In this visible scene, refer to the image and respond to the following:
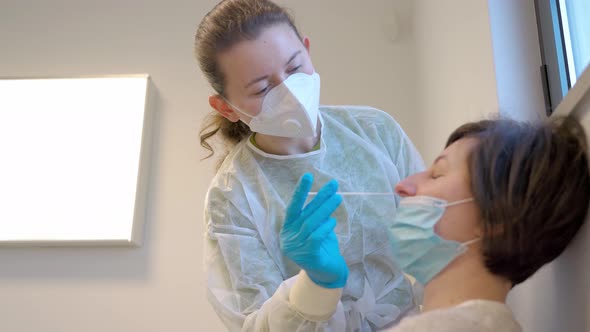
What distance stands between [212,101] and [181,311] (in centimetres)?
116

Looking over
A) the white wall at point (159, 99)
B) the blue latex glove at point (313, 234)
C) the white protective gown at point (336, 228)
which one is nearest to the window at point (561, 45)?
the white protective gown at point (336, 228)

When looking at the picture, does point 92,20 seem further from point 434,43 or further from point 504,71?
point 504,71

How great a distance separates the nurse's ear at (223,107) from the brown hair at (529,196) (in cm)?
69

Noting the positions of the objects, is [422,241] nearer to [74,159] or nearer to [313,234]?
[313,234]

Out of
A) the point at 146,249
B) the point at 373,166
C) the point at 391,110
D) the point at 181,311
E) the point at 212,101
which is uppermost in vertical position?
the point at 391,110

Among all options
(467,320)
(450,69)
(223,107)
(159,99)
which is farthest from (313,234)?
(159,99)

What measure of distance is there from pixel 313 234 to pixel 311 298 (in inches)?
6.4

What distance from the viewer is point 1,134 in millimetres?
2648

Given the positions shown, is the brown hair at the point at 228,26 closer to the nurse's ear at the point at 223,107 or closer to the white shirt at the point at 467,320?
the nurse's ear at the point at 223,107

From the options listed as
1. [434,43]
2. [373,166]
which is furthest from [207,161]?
[373,166]

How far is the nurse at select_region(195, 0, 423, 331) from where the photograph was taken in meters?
1.38

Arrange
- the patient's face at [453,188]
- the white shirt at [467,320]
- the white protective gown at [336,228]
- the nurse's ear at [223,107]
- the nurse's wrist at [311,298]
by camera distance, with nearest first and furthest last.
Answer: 1. the white shirt at [467,320]
2. the patient's face at [453,188]
3. the nurse's wrist at [311,298]
4. the white protective gown at [336,228]
5. the nurse's ear at [223,107]

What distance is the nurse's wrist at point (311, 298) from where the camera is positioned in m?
1.16

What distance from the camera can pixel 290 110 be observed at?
1.42 m
